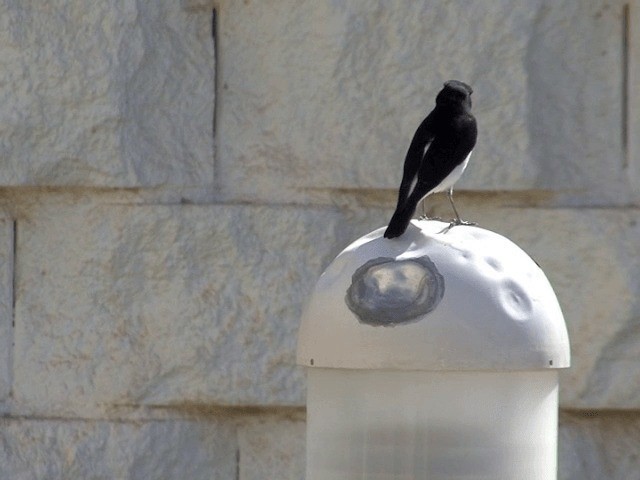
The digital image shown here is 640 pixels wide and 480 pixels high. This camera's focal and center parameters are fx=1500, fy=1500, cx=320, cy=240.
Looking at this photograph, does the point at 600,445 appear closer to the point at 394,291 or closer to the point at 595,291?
the point at 595,291

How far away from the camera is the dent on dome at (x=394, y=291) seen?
224 cm

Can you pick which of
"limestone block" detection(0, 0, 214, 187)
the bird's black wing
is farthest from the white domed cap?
"limestone block" detection(0, 0, 214, 187)

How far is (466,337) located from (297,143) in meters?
1.42

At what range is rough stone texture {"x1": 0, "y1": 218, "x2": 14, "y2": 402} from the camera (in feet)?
11.5

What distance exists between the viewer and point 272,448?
139 inches

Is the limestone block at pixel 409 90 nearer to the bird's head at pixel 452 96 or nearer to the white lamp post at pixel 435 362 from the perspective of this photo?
the bird's head at pixel 452 96

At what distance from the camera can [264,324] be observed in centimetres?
350

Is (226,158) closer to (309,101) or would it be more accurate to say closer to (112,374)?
(309,101)

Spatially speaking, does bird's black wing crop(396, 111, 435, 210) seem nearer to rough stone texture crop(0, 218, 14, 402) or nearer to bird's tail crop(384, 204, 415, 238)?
bird's tail crop(384, 204, 415, 238)

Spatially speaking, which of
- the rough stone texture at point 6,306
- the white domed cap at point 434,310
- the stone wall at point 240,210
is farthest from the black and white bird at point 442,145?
the rough stone texture at point 6,306

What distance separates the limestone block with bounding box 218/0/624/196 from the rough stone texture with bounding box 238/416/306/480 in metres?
0.56

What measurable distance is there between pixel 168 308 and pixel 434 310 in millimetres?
1363

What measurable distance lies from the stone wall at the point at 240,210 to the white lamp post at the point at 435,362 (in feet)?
3.82

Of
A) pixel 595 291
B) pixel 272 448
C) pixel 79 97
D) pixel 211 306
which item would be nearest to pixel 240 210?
pixel 211 306
